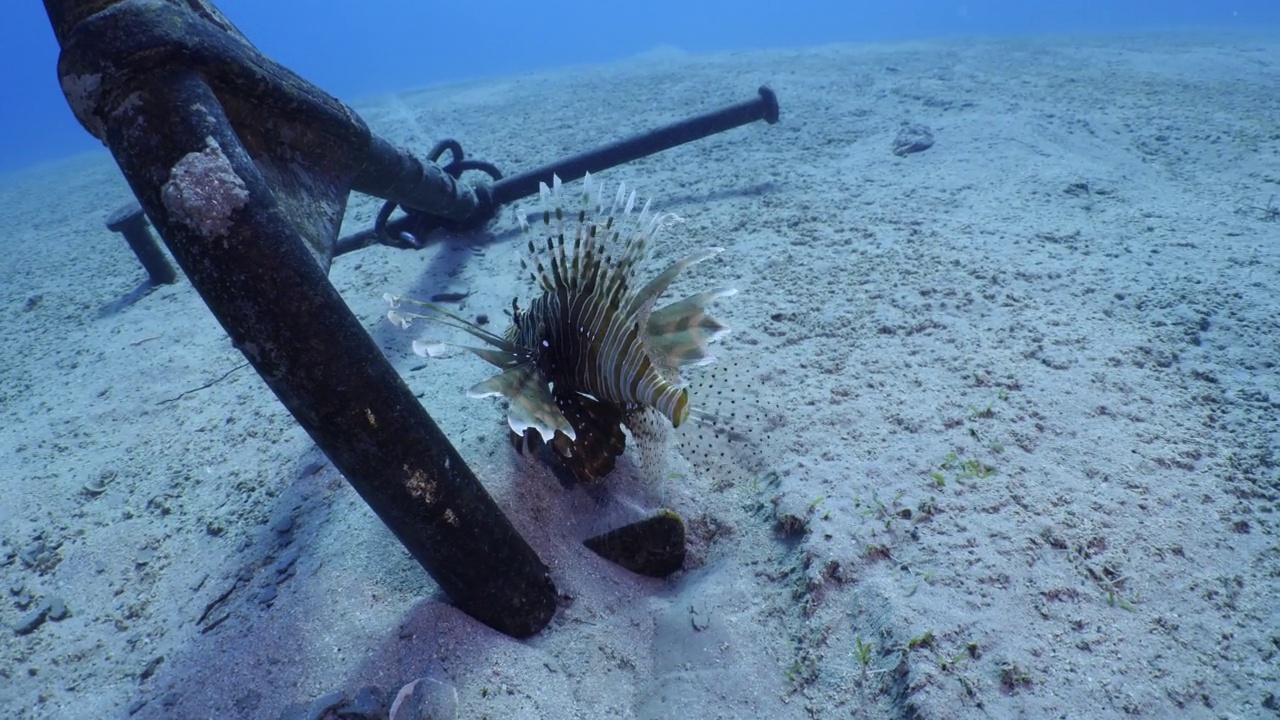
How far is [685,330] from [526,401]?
714 mm

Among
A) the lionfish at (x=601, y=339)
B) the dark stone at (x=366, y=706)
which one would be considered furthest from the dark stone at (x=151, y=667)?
the lionfish at (x=601, y=339)

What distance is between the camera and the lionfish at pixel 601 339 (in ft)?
7.19

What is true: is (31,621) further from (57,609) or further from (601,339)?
(601,339)

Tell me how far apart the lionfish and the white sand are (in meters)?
0.29

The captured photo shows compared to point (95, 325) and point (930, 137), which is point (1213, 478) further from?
point (95, 325)


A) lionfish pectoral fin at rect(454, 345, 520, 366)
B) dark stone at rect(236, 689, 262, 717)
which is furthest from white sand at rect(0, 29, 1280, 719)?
lionfish pectoral fin at rect(454, 345, 520, 366)

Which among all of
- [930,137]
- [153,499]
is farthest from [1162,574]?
[930,137]

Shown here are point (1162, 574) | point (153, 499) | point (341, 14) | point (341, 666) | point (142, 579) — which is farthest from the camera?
point (341, 14)

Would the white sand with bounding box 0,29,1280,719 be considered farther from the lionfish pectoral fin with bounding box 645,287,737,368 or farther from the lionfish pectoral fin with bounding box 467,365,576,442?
the lionfish pectoral fin with bounding box 467,365,576,442

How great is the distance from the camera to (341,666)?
1.81m

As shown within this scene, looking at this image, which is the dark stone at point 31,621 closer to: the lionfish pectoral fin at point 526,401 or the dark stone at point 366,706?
the dark stone at point 366,706

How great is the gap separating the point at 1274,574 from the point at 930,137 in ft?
15.9

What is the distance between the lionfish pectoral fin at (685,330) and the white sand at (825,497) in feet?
0.74

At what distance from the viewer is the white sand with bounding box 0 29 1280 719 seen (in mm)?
1816
